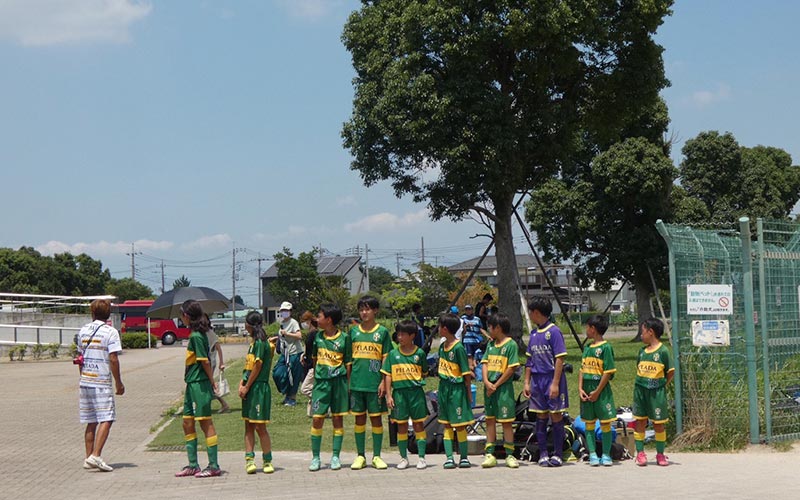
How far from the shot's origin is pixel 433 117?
76.2ft

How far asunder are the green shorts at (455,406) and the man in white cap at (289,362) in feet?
21.2

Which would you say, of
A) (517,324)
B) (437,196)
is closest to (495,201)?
(437,196)

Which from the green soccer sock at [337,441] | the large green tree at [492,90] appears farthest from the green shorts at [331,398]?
the large green tree at [492,90]

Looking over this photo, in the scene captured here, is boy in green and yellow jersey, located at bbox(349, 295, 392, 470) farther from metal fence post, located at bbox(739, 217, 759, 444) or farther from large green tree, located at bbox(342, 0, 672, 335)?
large green tree, located at bbox(342, 0, 672, 335)

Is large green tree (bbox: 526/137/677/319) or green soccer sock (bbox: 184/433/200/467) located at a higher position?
large green tree (bbox: 526/137/677/319)

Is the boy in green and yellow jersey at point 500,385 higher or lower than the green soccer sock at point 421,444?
higher

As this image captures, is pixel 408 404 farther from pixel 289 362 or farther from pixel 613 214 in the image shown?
pixel 613 214

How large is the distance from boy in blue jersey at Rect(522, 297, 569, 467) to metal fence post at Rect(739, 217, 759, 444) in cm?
241

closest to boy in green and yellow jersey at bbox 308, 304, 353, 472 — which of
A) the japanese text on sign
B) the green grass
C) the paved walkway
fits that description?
the paved walkway

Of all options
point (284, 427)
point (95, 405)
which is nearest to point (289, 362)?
point (284, 427)

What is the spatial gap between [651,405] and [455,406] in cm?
215

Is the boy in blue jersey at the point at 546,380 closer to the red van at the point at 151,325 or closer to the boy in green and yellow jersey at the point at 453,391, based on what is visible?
the boy in green and yellow jersey at the point at 453,391

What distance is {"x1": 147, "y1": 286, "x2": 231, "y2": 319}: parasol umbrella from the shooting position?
85.4 feet

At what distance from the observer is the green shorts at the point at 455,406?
9.48m
